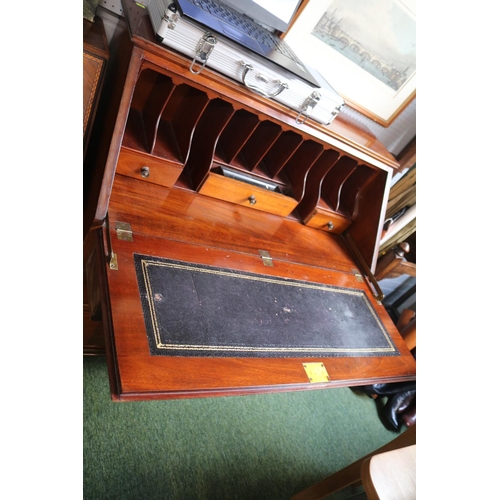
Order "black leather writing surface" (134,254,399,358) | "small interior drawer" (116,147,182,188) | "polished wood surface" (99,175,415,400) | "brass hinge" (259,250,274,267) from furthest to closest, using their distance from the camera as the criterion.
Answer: "brass hinge" (259,250,274,267) → "small interior drawer" (116,147,182,188) → "black leather writing surface" (134,254,399,358) → "polished wood surface" (99,175,415,400)

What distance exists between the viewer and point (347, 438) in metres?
2.37

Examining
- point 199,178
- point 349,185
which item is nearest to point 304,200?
point 349,185

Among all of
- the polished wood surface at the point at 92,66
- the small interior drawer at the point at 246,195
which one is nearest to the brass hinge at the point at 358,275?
the small interior drawer at the point at 246,195

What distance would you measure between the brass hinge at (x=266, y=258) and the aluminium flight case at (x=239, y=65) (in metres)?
0.49

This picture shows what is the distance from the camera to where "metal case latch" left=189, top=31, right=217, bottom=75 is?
3.67 feet

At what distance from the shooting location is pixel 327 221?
188 centimetres

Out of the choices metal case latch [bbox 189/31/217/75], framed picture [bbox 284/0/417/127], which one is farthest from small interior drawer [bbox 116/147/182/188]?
framed picture [bbox 284/0/417/127]

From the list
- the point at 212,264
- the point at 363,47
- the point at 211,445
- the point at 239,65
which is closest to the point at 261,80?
the point at 239,65

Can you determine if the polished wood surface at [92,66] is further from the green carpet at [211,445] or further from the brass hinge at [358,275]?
the brass hinge at [358,275]

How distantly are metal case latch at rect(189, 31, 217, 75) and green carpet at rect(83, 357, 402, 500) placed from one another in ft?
4.37

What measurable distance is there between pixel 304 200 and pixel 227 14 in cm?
82

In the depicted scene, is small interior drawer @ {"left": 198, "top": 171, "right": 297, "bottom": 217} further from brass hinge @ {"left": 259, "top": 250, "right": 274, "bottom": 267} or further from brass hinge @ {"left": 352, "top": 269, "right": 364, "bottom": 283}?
brass hinge @ {"left": 352, "top": 269, "right": 364, "bottom": 283}

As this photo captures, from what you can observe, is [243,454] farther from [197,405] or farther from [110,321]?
[110,321]
